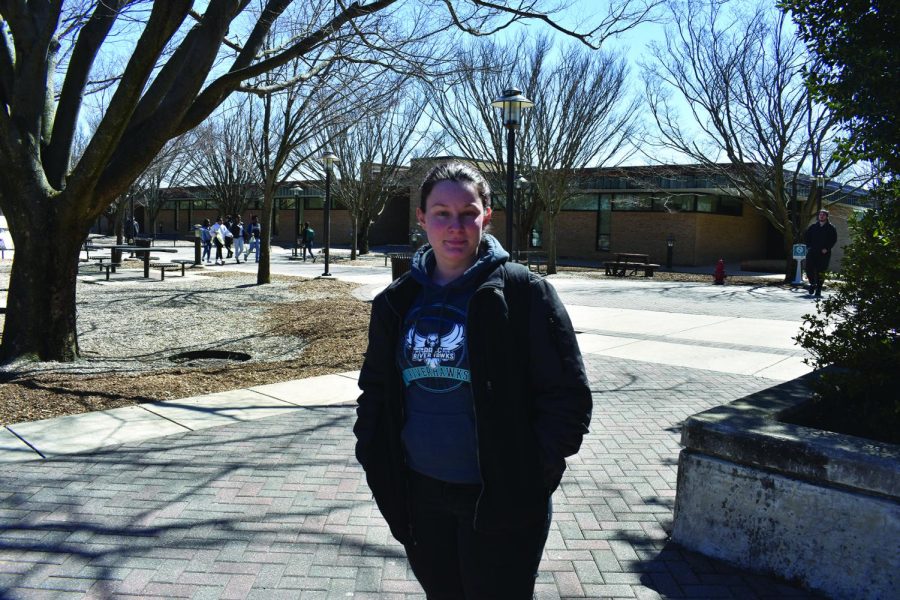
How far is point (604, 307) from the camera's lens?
14266 mm

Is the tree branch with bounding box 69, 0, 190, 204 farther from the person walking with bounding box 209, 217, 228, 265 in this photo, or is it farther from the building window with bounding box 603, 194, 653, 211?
the building window with bounding box 603, 194, 653, 211

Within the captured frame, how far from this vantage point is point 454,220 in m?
2.31

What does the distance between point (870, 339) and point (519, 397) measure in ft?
9.12

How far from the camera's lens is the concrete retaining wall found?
3154 millimetres

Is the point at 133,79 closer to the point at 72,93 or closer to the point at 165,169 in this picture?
the point at 72,93

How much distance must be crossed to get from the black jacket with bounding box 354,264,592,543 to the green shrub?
237 centimetres

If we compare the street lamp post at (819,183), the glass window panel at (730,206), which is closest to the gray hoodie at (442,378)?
the street lamp post at (819,183)

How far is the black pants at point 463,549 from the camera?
2.19 m

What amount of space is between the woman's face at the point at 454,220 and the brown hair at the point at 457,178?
2 centimetres

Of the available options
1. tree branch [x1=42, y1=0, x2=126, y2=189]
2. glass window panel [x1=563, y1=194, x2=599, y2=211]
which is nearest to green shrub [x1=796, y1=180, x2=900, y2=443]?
tree branch [x1=42, y1=0, x2=126, y2=189]

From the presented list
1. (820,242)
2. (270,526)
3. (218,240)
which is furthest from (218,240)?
(270,526)

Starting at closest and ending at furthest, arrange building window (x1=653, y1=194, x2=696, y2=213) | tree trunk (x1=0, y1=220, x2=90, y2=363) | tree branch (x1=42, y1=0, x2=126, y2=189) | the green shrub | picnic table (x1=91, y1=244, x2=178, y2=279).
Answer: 1. the green shrub
2. tree trunk (x1=0, y1=220, x2=90, y2=363)
3. tree branch (x1=42, y1=0, x2=126, y2=189)
4. picnic table (x1=91, y1=244, x2=178, y2=279)
5. building window (x1=653, y1=194, x2=696, y2=213)

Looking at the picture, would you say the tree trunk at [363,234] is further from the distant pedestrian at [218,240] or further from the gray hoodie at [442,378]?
the gray hoodie at [442,378]

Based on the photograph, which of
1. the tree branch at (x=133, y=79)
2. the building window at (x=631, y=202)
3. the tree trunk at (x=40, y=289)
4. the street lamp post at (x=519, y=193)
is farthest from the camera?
the building window at (x=631, y=202)
